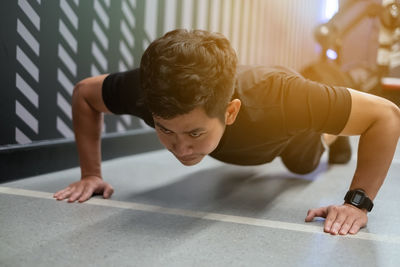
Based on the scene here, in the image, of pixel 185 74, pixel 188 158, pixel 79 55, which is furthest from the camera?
pixel 79 55

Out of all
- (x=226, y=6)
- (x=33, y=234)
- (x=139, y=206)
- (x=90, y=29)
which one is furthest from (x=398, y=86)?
(x=33, y=234)

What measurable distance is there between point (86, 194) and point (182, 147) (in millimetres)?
445

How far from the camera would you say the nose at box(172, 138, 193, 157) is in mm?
962

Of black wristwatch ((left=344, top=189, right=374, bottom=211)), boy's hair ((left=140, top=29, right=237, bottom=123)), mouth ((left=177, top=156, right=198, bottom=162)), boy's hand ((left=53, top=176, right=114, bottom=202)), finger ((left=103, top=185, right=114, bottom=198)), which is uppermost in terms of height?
boy's hair ((left=140, top=29, right=237, bottom=123))

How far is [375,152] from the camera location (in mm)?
1087

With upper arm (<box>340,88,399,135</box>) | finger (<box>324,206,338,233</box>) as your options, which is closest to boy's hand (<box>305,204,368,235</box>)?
finger (<box>324,206,338,233</box>)

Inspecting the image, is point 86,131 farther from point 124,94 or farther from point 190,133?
point 190,133

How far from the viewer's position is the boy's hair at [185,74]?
0.90m

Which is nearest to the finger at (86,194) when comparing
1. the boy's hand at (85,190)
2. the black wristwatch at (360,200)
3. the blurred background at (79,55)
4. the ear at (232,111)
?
the boy's hand at (85,190)

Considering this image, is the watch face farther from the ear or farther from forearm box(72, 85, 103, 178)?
forearm box(72, 85, 103, 178)

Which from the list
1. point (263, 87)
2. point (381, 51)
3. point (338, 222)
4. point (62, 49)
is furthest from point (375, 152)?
point (381, 51)

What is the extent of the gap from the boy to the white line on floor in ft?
0.12

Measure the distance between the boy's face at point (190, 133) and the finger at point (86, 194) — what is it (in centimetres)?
39

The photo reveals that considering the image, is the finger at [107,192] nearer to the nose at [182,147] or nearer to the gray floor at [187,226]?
the gray floor at [187,226]
